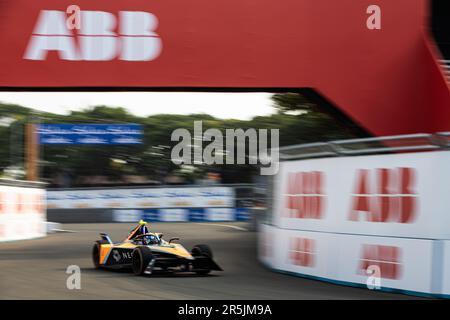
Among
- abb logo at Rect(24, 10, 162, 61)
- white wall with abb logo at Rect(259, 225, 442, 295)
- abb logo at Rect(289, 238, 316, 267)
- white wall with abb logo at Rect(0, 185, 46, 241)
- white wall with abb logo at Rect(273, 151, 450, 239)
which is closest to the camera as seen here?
white wall with abb logo at Rect(259, 225, 442, 295)

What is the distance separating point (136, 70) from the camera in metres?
15.8

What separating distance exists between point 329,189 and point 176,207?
95.4 ft

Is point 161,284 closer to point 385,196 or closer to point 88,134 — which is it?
point 385,196

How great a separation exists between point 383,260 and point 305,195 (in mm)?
2272

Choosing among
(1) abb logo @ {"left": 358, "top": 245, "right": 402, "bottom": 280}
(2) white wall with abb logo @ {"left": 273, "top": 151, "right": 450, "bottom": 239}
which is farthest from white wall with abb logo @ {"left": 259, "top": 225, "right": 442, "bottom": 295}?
(2) white wall with abb logo @ {"left": 273, "top": 151, "right": 450, "bottom": 239}

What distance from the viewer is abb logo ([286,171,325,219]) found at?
12.5 metres

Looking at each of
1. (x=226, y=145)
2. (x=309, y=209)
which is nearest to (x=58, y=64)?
(x=309, y=209)

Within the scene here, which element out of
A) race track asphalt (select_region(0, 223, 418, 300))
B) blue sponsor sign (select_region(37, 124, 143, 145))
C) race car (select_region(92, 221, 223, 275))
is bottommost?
race track asphalt (select_region(0, 223, 418, 300))

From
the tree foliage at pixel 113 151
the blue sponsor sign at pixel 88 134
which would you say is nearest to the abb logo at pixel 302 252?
the blue sponsor sign at pixel 88 134

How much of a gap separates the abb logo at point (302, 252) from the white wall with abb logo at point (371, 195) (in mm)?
234

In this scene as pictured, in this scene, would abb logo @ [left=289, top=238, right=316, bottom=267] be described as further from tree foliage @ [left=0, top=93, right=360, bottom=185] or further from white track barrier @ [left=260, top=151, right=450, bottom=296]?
tree foliage @ [left=0, top=93, right=360, bottom=185]

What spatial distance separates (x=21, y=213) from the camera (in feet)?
87.5

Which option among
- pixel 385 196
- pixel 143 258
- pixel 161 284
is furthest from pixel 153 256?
pixel 385 196

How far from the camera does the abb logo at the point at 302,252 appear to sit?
12.4 meters
